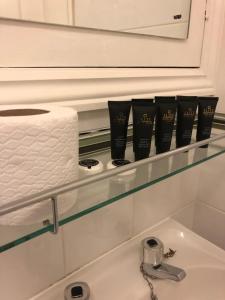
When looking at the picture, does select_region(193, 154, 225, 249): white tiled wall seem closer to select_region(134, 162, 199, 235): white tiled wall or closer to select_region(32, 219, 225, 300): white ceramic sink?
select_region(134, 162, 199, 235): white tiled wall

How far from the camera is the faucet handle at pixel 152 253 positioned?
54cm

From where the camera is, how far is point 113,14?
0.45m

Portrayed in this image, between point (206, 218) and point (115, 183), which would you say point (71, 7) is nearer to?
point (115, 183)

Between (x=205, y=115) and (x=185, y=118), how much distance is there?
0.16ft

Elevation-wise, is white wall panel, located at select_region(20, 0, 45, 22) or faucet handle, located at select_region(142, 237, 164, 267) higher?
white wall panel, located at select_region(20, 0, 45, 22)

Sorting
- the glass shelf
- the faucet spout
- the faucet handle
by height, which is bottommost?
the faucet spout

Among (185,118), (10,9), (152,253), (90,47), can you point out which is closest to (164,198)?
(152,253)

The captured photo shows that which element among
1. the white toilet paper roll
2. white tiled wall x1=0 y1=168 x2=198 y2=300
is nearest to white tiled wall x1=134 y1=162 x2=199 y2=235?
white tiled wall x1=0 y1=168 x2=198 y2=300

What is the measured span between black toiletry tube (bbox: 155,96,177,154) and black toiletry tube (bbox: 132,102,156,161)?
27 mm

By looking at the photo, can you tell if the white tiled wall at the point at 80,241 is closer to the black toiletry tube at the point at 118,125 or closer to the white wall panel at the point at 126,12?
the black toiletry tube at the point at 118,125

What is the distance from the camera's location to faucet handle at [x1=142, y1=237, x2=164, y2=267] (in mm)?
543

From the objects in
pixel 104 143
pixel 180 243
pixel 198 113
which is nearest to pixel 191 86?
pixel 198 113

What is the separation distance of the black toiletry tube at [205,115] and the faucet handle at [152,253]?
9.3 inches

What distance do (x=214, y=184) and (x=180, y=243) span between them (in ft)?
0.63
